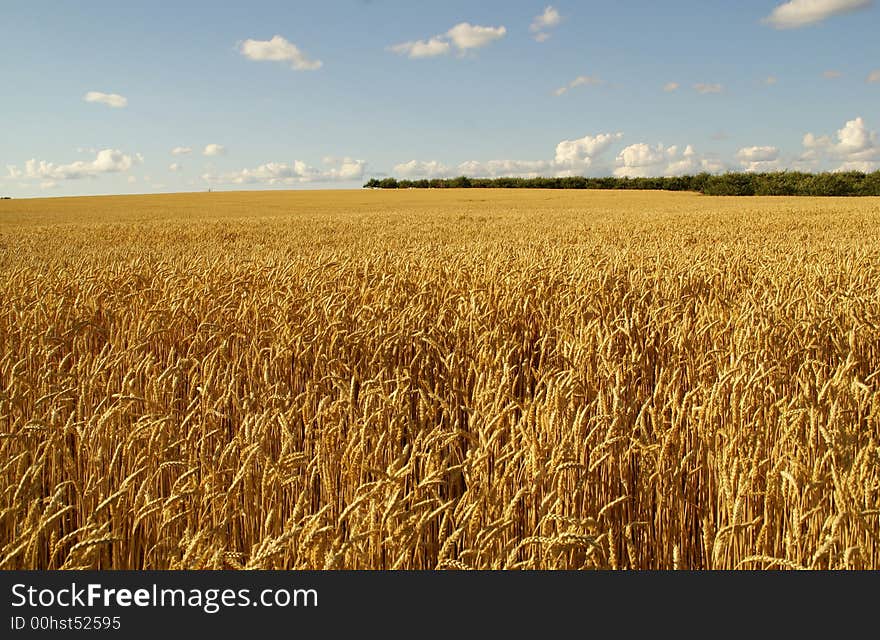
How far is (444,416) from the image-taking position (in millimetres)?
3363

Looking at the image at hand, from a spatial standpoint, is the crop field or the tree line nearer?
the crop field

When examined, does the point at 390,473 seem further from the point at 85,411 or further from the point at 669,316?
the point at 669,316

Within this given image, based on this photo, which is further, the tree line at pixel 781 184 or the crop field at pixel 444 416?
the tree line at pixel 781 184

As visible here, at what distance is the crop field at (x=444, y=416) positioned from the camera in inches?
77.2

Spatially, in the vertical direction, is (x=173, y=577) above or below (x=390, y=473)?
below

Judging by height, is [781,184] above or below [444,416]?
above

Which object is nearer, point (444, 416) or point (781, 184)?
point (444, 416)

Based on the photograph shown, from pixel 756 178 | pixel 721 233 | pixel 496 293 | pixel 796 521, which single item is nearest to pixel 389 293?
pixel 496 293

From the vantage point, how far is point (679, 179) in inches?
2466

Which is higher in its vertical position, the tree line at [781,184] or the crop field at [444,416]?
the tree line at [781,184]

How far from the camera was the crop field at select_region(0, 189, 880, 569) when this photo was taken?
196 centimetres

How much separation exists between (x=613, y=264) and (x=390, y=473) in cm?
528

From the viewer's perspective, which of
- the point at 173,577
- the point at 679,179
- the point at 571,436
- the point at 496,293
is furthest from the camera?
the point at 679,179

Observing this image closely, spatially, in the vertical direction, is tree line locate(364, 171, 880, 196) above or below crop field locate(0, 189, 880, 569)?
above
